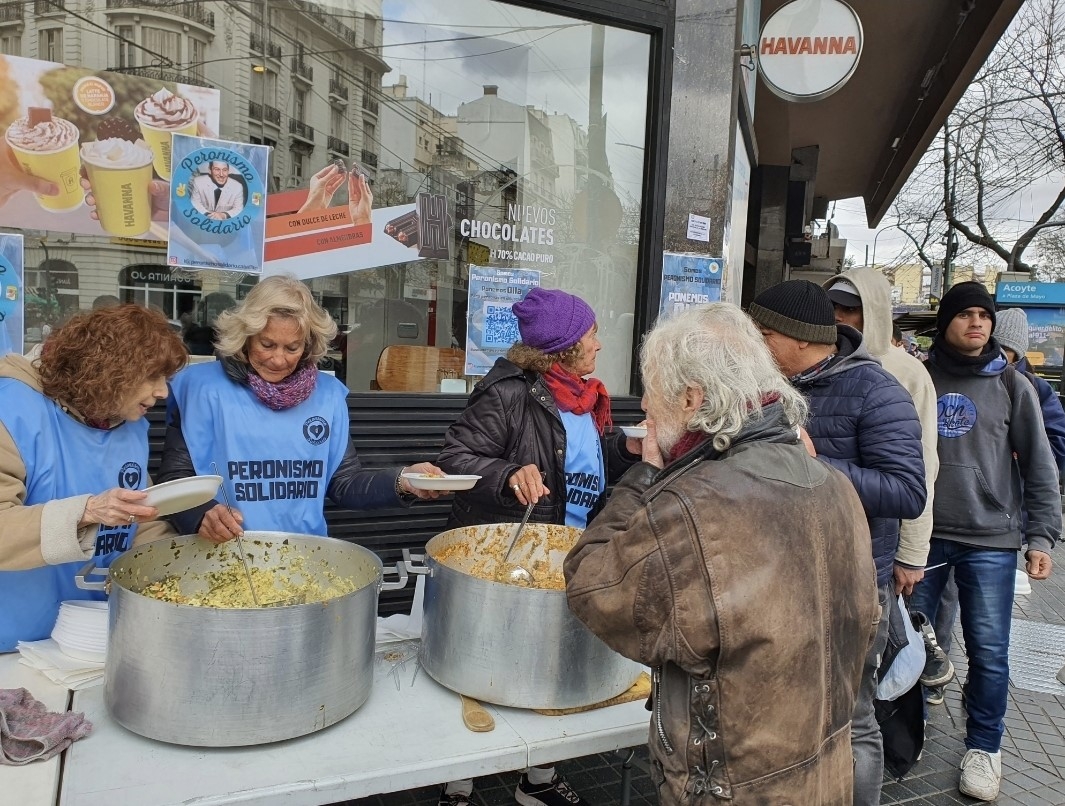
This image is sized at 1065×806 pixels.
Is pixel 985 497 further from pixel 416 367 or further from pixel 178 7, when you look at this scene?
pixel 178 7

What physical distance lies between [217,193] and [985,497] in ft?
12.3

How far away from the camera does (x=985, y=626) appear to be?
10.6 ft

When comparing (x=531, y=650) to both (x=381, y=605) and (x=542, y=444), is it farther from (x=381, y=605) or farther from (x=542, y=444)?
(x=381, y=605)

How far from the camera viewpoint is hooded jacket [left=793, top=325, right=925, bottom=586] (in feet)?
7.86

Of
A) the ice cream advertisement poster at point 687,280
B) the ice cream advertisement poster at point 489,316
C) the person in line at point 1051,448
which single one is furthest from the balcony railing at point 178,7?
the person in line at point 1051,448

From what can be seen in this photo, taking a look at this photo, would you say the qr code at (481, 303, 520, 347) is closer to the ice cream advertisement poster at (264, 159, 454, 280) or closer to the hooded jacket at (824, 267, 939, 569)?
the ice cream advertisement poster at (264, 159, 454, 280)

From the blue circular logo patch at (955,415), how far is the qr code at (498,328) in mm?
2266

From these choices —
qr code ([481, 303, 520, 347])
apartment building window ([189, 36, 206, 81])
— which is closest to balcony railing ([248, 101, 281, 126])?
apartment building window ([189, 36, 206, 81])

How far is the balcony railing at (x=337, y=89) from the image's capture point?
425cm

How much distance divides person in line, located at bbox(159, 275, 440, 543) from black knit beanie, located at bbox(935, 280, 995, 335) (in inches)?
93.1

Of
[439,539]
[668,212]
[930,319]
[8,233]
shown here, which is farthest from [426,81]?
[930,319]

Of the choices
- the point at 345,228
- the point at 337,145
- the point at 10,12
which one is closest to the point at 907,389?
the point at 345,228

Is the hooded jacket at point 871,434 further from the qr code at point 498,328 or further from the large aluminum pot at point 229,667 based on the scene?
the qr code at point 498,328

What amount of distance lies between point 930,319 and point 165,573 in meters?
10.1
